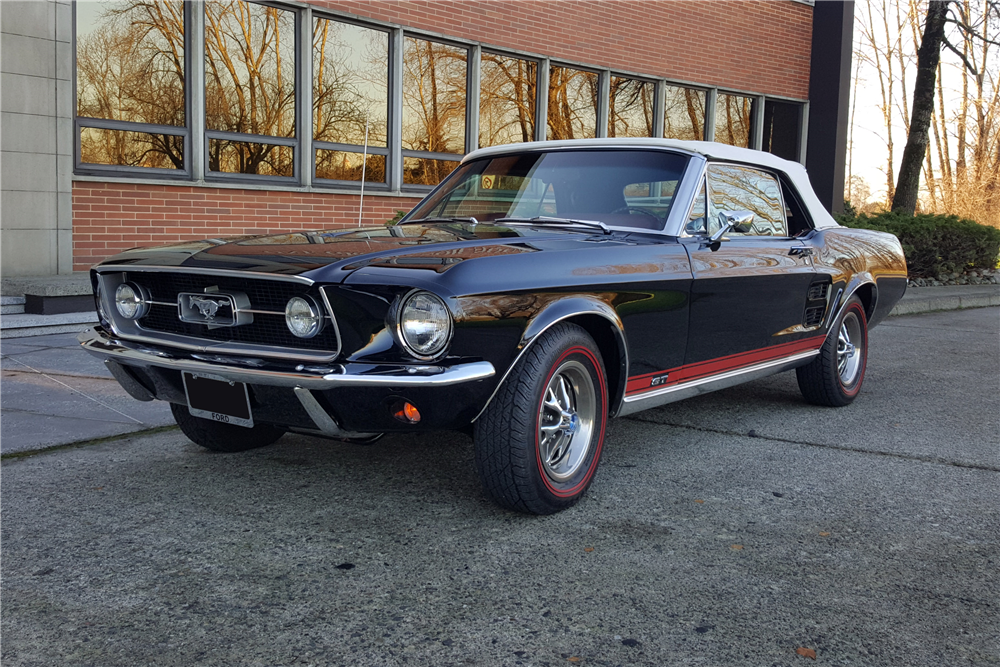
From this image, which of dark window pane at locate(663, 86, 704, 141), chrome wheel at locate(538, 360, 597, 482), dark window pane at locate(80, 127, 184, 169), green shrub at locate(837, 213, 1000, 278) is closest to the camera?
chrome wheel at locate(538, 360, 597, 482)

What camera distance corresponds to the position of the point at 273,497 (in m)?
3.70

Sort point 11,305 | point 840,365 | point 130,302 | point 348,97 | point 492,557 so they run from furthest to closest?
point 348,97
point 11,305
point 840,365
point 130,302
point 492,557

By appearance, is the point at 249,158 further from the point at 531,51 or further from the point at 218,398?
the point at 218,398

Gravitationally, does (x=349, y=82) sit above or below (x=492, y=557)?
above

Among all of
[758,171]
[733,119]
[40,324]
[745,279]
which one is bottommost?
[40,324]

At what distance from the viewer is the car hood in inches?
127

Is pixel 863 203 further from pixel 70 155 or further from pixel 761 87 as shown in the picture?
pixel 70 155

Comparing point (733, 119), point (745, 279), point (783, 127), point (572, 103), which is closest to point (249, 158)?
point (572, 103)

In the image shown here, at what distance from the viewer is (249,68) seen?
10.4m

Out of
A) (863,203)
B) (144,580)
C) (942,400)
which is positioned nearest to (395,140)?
(942,400)

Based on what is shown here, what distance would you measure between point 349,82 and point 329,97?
38 centimetres

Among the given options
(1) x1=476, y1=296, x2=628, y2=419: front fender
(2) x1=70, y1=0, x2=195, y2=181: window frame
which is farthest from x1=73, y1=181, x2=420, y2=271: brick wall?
(1) x1=476, y1=296, x2=628, y2=419: front fender

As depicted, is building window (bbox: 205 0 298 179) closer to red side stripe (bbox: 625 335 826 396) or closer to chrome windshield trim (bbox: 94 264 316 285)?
chrome windshield trim (bbox: 94 264 316 285)

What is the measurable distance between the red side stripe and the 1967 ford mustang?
0.02 metres
